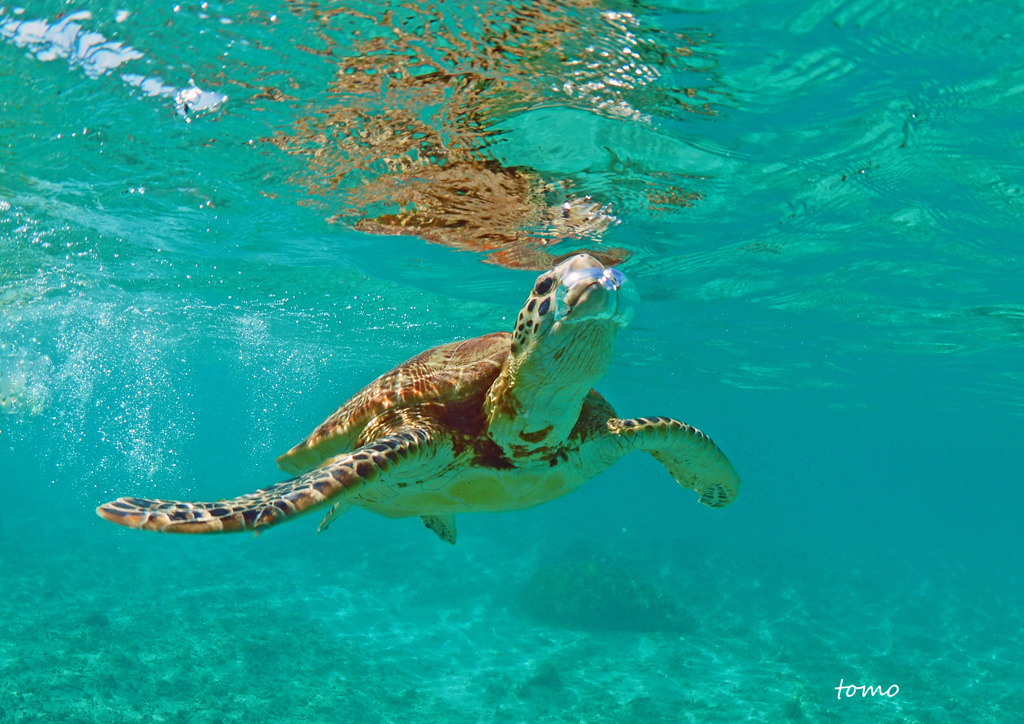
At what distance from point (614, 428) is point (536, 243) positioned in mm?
6756

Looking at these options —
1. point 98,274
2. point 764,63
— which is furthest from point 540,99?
point 98,274

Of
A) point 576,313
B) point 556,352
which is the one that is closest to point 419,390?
point 556,352

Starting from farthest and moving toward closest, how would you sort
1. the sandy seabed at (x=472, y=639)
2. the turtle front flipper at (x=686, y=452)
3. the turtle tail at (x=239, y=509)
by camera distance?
the sandy seabed at (x=472, y=639) → the turtle front flipper at (x=686, y=452) → the turtle tail at (x=239, y=509)

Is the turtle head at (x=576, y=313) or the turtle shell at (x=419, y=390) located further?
the turtle shell at (x=419, y=390)

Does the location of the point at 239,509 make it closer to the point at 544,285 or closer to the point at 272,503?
the point at 272,503

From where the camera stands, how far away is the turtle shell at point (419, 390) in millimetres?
5332

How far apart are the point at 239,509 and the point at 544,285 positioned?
7.29 ft

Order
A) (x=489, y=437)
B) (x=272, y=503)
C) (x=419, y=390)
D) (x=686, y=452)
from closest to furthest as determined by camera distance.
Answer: (x=272, y=503), (x=489, y=437), (x=419, y=390), (x=686, y=452)

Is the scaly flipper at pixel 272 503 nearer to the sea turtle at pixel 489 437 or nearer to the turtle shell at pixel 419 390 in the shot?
the sea turtle at pixel 489 437

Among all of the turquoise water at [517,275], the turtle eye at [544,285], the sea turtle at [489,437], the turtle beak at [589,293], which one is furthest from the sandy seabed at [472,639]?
the turtle beak at [589,293]

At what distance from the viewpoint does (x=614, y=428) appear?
5.33m

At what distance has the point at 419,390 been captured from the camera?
539cm

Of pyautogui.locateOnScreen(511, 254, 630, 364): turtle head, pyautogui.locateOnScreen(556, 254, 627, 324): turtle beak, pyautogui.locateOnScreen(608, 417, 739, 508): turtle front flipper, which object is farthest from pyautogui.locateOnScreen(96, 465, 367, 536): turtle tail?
pyautogui.locateOnScreen(608, 417, 739, 508): turtle front flipper

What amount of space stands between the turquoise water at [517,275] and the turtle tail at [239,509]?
4092mm
